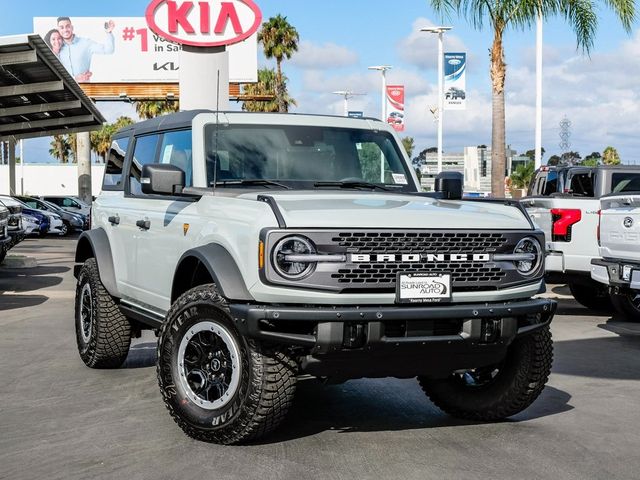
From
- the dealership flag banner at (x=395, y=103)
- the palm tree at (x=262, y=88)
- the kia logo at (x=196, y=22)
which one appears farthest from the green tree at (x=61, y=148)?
the kia logo at (x=196, y=22)

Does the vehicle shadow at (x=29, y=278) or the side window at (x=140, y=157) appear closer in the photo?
the side window at (x=140, y=157)

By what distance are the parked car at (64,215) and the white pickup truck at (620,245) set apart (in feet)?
90.1

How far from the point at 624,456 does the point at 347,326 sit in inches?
69.8

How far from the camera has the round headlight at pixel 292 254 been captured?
16.9ft

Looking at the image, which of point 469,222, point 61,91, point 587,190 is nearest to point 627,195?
point 587,190

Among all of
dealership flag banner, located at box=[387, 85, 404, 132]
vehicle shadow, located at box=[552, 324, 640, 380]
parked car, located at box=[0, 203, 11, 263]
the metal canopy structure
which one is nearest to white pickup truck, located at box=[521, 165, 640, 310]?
vehicle shadow, located at box=[552, 324, 640, 380]

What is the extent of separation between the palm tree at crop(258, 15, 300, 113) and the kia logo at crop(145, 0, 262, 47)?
39639mm

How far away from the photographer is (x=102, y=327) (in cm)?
784

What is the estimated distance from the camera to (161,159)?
24.1ft

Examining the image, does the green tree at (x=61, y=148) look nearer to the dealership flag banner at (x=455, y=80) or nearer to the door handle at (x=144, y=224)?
the dealership flag banner at (x=455, y=80)

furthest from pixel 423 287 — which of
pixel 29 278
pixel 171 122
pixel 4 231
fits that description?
pixel 29 278

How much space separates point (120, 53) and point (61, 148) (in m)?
44.0

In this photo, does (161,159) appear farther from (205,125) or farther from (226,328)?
(226,328)

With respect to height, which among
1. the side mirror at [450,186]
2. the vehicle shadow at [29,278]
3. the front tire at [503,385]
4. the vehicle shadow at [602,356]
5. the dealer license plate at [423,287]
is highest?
the side mirror at [450,186]
